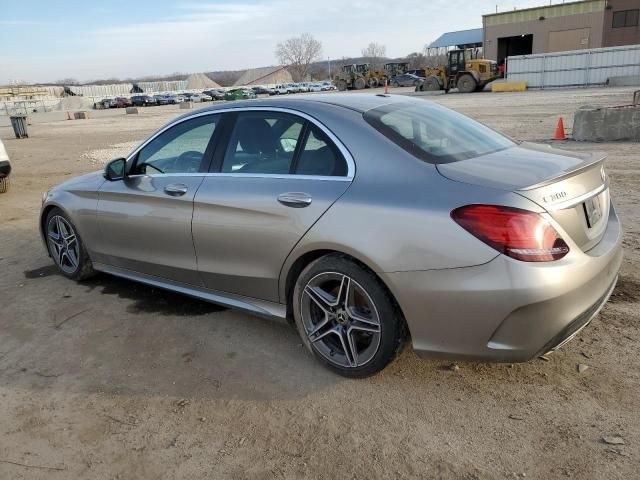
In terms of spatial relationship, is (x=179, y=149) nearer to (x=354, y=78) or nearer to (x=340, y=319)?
(x=340, y=319)

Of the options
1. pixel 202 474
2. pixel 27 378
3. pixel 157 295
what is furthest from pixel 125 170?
pixel 202 474

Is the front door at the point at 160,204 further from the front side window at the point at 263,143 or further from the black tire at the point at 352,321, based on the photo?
the black tire at the point at 352,321

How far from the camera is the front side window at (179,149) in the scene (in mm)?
4012

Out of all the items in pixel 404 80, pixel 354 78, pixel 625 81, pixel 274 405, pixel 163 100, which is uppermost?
pixel 354 78

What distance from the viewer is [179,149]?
4246 millimetres

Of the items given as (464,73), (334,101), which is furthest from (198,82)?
(334,101)

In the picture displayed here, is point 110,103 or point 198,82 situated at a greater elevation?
point 198,82

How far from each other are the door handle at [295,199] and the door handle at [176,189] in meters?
0.95

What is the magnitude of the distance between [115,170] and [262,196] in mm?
1779

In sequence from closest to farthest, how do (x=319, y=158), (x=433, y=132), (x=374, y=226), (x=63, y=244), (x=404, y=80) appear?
1. (x=374, y=226)
2. (x=319, y=158)
3. (x=433, y=132)
4. (x=63, y=244)
5. (x=404, y=80)

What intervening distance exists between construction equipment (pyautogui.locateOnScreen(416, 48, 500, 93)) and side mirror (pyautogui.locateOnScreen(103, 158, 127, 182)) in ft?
120

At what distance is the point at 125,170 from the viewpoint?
4469 millimetres

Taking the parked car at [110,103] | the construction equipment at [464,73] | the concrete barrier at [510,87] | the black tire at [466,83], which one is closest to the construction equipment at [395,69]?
the construction equipment at [464,73]

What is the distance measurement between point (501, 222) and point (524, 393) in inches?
42.5
